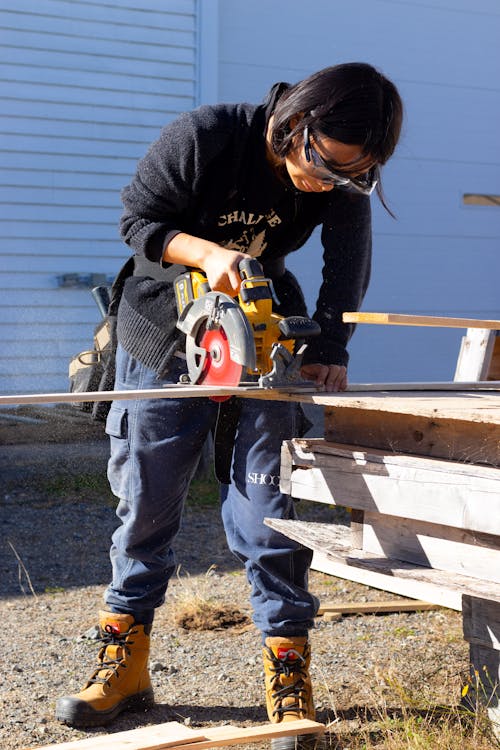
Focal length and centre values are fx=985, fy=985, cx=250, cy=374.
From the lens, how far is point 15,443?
23.3 feet

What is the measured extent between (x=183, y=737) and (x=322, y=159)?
1445mm

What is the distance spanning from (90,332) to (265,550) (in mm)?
5405

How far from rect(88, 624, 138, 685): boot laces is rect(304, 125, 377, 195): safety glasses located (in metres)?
1.38

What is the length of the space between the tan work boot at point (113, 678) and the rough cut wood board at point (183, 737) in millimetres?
317

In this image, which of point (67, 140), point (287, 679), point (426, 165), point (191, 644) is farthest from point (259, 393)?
point (426, 165)

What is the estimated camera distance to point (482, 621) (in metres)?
2.62

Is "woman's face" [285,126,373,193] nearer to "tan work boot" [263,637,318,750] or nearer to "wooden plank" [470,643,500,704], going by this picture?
"tan work boot" [263,637,318,750]

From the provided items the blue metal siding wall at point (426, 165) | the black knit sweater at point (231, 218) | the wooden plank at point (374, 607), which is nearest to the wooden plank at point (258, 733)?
the black knit sweater at point (231, 218)

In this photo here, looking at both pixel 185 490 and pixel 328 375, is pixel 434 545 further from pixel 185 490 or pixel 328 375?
pixel 185 490

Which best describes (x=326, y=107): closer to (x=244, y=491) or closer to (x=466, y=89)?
(x=244, y=491)

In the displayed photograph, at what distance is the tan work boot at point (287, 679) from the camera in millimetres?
2648

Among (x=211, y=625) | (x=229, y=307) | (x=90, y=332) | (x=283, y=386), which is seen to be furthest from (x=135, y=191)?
(x=90, y=332)

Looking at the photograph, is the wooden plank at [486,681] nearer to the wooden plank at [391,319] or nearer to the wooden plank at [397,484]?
the wooden plank at [397,484]

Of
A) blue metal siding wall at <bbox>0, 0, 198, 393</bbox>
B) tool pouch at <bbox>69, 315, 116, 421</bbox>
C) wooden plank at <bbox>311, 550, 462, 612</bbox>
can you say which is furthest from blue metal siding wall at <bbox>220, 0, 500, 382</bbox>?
tool pouch at <bbox>69, 315, 116, 421</bbox>
